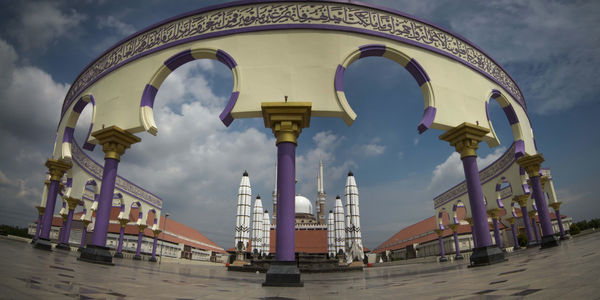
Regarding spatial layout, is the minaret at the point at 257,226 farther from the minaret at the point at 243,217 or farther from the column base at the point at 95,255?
the column base at the point at 95,255

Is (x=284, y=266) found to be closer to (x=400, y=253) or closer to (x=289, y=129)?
(x=289, y=129)

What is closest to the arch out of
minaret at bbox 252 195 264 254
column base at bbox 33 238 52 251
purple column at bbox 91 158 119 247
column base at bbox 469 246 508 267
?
column base at bbox 469 246 508 267

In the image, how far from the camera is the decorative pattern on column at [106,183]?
8205mm

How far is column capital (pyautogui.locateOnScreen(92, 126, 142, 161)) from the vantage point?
8992 millimetres

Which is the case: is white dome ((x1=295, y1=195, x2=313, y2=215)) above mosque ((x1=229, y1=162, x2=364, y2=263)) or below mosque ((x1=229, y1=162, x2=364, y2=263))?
above

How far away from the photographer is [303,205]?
144 feet

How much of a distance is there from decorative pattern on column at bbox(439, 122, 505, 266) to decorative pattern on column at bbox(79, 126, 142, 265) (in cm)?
992

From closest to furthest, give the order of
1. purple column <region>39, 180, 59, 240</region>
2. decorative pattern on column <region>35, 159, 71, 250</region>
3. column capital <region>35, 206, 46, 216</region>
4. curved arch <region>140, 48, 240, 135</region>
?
curved arch <region>140, 48, 240, 135</region>, purple column <region>39, 180, 59, 240</region>, decorative pattern on column <region>35, 159, 71, 250</region>, column capital <region>35, 206, 46, 216</region>

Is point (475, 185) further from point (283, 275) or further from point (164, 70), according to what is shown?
point (164, 70)

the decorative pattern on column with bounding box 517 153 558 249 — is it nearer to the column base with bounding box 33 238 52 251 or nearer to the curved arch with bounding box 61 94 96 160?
the curved arch with bounding box 61 94 96 160

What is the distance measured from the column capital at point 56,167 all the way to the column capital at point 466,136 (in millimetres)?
15453

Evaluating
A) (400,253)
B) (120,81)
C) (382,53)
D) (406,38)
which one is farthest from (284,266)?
(400,253)

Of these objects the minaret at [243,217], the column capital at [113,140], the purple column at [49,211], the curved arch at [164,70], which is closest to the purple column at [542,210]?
the curved arch at [164,70]

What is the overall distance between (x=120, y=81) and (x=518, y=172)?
2002cm
